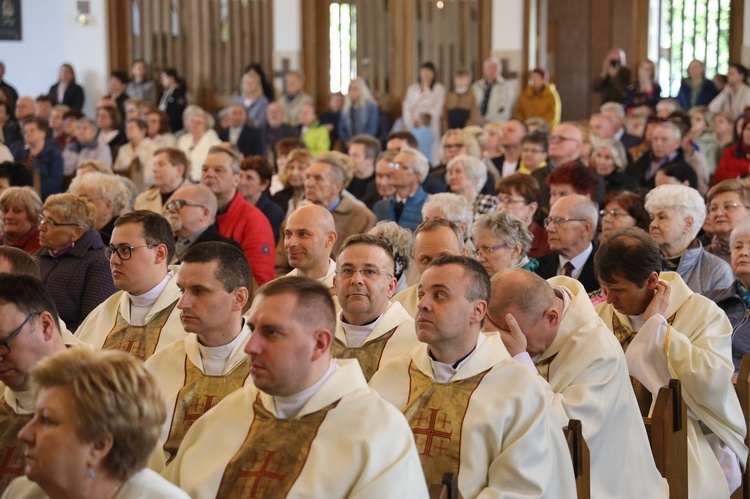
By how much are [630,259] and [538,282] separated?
554 mm

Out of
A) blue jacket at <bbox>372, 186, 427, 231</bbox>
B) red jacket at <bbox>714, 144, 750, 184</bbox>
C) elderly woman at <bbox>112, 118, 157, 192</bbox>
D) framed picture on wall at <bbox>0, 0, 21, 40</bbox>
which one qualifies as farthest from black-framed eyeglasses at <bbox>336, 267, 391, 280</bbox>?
framed picture on wall at <bbox>0, 0, 21, 40</bbox>

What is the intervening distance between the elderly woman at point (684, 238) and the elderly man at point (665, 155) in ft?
8.93

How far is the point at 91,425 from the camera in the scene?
2330 millimetres

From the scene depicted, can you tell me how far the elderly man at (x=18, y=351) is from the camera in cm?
329

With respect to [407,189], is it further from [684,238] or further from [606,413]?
[606,413]

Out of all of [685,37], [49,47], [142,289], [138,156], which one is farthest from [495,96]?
[142,289]

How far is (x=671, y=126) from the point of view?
338 inches

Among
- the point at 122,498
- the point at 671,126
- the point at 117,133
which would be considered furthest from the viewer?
the point at 117,133

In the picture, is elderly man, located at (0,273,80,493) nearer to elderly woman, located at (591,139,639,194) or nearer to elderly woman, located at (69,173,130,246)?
elderly woman, located at (69,173,130,246)

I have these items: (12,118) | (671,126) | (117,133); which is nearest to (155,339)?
(671,126)

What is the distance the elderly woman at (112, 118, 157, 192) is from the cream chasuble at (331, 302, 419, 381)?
6831 mm

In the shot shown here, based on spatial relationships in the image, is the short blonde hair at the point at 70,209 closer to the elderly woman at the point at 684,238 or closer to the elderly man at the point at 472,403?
the elderly man at the point at 472,403

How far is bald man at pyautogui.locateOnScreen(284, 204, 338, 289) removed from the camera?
527cm

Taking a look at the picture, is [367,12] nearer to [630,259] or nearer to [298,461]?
[630,259]
